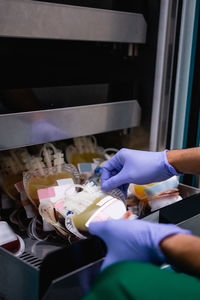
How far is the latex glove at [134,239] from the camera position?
2.50 ft

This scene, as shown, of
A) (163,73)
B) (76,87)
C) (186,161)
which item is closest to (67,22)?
(76,87)

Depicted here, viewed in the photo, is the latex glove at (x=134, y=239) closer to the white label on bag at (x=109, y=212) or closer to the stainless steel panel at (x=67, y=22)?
the white label on bag at (x=109, y=212)

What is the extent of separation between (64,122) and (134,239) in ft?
1.73

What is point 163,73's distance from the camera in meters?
1.36

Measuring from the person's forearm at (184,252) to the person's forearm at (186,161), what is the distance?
1.50ft

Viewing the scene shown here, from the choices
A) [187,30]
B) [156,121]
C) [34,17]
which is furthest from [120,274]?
[187,30]

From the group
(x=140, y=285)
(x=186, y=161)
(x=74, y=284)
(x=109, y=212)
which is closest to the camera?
(x=140, y=285)

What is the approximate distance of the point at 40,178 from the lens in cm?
120

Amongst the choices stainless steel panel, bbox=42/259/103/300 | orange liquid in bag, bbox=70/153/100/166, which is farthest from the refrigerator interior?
orange liquid in bag, bbox=70/153/100/166

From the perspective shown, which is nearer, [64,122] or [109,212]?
[109,212]

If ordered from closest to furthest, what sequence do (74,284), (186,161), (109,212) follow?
(74,284) < (109,212) < (186,161)

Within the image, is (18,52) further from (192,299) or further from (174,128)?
(192,299)

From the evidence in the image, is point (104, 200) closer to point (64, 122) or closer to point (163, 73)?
point (64, 122)

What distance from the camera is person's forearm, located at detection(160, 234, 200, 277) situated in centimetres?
70
